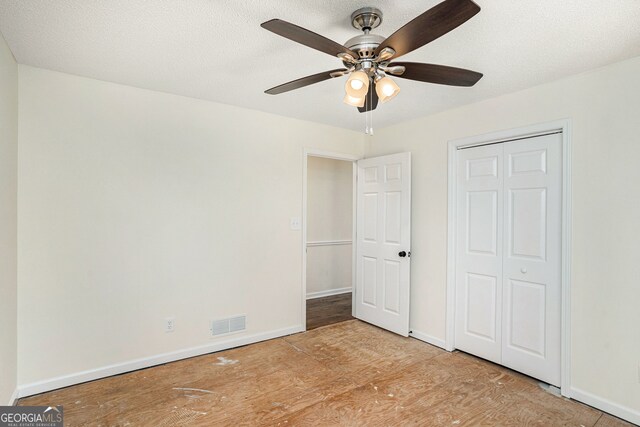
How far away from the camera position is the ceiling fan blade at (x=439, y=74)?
5.75 ft

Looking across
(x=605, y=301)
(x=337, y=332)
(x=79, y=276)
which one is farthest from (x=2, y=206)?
(x=605, y=301)

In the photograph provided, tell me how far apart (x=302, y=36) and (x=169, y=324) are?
2.67 m

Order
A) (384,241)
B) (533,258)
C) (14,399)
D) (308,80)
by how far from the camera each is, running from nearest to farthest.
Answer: (308,80), (14,399), (533,258), (384,241)

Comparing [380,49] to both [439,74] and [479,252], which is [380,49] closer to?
[439,74]

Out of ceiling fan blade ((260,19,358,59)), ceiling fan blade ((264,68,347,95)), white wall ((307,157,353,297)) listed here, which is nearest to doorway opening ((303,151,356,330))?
white wall ((307,157,353,297))

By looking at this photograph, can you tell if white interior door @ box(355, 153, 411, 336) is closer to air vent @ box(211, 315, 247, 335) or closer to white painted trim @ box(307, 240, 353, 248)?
white painted trim @ box(307, 240, 353, 248)

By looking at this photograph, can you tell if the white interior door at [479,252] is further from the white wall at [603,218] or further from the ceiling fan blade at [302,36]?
the ceiling fan blade at [302,36]

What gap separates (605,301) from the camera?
7.72 feet

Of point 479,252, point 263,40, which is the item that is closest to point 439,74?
point 263,40

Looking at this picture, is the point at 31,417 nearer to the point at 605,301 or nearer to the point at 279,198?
the point at 279,198

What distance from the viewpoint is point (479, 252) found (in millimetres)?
3160

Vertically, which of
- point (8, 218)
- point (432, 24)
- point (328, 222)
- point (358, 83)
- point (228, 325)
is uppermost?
point (432, 24)

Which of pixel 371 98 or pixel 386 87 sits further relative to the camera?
pixel 371 98

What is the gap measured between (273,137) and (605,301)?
313 centimetres
